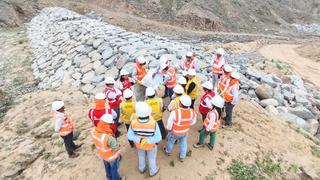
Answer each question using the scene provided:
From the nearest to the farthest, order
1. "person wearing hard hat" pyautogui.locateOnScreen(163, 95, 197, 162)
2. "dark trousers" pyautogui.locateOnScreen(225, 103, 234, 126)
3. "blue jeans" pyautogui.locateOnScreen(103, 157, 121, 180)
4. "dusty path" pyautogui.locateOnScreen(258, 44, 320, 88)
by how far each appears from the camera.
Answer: "blue jeans" pyautogui.locateOnScreen(103, 157, 121, 180)
"person wearing hard hat" pyautogui.locateOnScreen(163, 95, 197, 162)
"dark trousers" pyautogui.locateOnScreen(225, 103, 234, 126)
"dusty path" pyautogui.locateOnScreen(258, 44, 320, 88)

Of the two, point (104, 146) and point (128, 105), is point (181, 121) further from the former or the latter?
point (104, 146)

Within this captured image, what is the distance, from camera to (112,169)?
22.8ft

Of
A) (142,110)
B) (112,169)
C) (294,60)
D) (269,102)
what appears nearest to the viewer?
(142,110)

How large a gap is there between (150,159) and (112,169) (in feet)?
2.92

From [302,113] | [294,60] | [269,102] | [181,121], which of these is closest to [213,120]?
[181,121]

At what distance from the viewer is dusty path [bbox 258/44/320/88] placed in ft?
69.7

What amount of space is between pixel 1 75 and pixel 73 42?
4.39 metres

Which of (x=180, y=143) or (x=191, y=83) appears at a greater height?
(x=191, y=83)

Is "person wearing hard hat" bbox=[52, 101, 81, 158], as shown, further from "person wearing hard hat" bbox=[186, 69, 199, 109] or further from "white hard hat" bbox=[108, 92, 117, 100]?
"person wearing hard hat" bbox=[186, 69, 199, 109]

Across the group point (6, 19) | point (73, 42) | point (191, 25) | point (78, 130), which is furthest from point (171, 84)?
point (191, 25)

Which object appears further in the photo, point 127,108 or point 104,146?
point 127,108

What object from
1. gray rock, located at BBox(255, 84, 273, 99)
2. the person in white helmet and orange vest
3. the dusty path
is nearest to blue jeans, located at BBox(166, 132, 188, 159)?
the person in white helmet and orange vest

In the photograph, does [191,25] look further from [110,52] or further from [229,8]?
[110,52]

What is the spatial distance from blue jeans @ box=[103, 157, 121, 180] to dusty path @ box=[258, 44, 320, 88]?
52.7 feet
